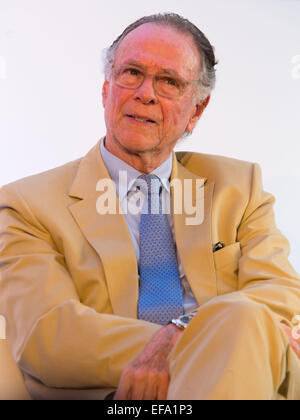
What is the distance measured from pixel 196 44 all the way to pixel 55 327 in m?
1.04

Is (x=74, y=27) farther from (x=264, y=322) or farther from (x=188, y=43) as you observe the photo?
(x=264, y=322)

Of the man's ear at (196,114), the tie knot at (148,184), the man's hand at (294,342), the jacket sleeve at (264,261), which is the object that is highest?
the man's ear at (196,114)

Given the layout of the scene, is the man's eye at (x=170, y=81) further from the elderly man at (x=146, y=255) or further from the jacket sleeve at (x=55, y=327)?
the jacket sleeve at (x=55, y=327)

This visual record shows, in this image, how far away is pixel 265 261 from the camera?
1.80 m

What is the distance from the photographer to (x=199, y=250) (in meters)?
1.86

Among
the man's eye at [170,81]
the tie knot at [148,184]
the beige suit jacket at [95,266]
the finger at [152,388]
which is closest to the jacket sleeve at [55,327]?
the beige suit jacket at [95,266]

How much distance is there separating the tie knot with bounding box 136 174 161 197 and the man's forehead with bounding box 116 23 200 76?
1.13ft

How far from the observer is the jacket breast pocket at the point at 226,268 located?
1.86 m

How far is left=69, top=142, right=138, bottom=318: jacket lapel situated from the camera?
1735 millimetres

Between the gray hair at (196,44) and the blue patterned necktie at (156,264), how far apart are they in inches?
15.0

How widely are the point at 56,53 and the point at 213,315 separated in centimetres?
156

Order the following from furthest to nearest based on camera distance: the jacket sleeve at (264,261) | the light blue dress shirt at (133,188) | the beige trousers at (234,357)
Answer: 1. the light blue dress shirt at (133,188)
2. the jacket sleeve at (264,261)
3. the beige trousers at (234,357)

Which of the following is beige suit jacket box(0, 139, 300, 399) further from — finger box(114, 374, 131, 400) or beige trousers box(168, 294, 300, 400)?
beige trousers box(168, 294, 300, 400)

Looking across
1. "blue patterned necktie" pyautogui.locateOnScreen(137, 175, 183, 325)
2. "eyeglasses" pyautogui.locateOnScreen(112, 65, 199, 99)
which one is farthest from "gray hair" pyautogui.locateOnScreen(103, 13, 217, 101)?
"blue patterned necktie" pyautogui.locateOnScreen(137, 175, 183, 325)
